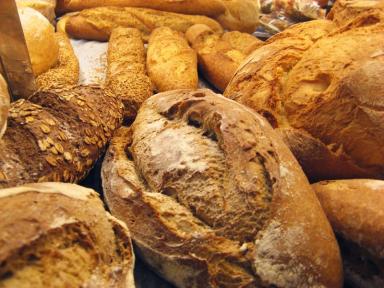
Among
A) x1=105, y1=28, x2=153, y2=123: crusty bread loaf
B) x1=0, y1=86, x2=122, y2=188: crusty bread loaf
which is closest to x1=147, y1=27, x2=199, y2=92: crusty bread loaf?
x1=105, y1=28, x2=153, y2=123: crusty bread loaf

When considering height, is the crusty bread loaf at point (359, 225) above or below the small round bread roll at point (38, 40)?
below

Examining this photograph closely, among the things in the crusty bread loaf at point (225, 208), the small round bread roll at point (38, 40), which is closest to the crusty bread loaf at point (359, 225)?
Result: the crusty bread loaf at point (225, 208)

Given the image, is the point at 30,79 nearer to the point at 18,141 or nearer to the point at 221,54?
the point at 18,141

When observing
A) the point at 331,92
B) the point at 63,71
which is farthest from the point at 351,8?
the point at 63,71

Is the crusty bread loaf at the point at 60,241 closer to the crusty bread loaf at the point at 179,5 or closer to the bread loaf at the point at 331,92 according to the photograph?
the bread loaf at the point at 331,92

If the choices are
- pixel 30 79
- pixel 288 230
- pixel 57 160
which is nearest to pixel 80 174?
pixel 57 160

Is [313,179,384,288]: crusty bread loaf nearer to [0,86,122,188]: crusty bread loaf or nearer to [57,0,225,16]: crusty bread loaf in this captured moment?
[0,86,122,188]: crusty bread loaf

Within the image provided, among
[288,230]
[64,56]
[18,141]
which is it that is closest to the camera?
[288,230]
